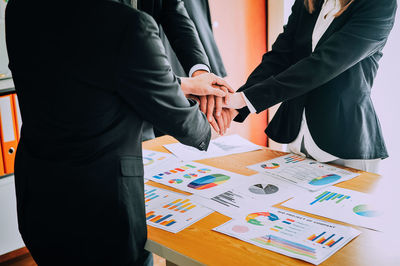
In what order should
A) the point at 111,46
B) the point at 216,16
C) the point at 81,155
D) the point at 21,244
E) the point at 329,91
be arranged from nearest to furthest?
the point at 111,46 → the point at 81,155 → the point at 329,91 → the point at 21,244 → the point at 216,16

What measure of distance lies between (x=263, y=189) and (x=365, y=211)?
12.2 inches

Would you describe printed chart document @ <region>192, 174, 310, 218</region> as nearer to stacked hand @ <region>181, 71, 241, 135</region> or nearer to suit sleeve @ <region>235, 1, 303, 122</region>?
stacked hand @ <region>181, 71, 241, 135</region>

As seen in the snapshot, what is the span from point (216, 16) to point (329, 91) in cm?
194

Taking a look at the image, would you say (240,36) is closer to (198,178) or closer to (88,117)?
(198,178)

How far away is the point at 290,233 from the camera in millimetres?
1042

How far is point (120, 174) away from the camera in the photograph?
3.38ft

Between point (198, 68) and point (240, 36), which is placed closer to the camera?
point (198, 68)

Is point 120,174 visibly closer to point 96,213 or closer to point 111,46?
point 96,213

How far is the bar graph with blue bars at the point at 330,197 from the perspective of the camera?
124 centimetres

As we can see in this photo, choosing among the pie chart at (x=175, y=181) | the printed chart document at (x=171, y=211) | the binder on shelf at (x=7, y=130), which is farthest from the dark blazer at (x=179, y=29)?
the binder on shelf at (x=7, y=130)

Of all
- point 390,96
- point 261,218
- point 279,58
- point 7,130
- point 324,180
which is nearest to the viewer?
point 261,218

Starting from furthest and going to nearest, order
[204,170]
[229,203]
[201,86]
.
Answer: [201,86] < [204,170] < [229,203]

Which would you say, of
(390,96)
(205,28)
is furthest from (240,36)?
(390,96)

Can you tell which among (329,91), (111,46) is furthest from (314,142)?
(111,46)
